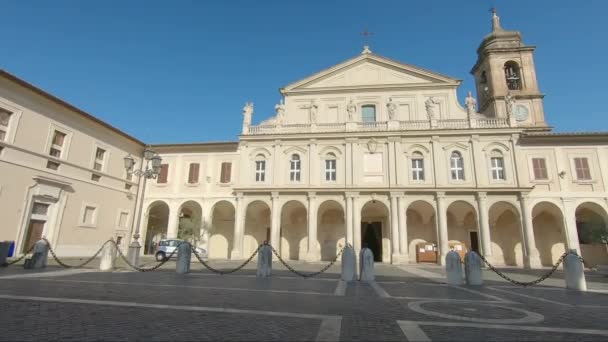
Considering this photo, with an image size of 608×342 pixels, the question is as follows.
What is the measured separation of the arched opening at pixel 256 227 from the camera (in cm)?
2527

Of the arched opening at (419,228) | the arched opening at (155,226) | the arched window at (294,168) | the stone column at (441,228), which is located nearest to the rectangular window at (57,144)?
the arched opening at (155,226)

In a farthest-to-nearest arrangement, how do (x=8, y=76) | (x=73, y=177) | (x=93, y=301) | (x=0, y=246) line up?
(x=73, y=177)
(x=8, y=76)
(x=0, y=246)
(x=93, y=301)

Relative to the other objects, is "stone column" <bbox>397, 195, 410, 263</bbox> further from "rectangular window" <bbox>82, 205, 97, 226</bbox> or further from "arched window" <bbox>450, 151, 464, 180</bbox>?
"rectangular window" <bbox>82, 205, 97, 226</bbox>

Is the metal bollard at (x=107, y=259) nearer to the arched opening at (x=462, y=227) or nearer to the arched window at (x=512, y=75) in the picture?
the arched opening at (x=462, y=227)

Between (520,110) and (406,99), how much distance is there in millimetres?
11647

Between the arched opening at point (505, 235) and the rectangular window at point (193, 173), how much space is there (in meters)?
22.9

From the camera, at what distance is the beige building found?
69.2 feet

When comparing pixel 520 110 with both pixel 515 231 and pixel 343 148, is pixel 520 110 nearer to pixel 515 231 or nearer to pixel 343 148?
pixel 515 231

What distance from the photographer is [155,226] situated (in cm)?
2928

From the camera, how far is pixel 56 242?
1862cm

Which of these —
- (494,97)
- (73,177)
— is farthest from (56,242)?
(494,97)

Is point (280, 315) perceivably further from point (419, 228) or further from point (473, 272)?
point (419, 228)

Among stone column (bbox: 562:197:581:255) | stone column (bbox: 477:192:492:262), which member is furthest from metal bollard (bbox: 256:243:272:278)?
stone column (bbox: 562:197:581:255)

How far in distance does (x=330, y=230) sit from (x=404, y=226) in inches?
240
